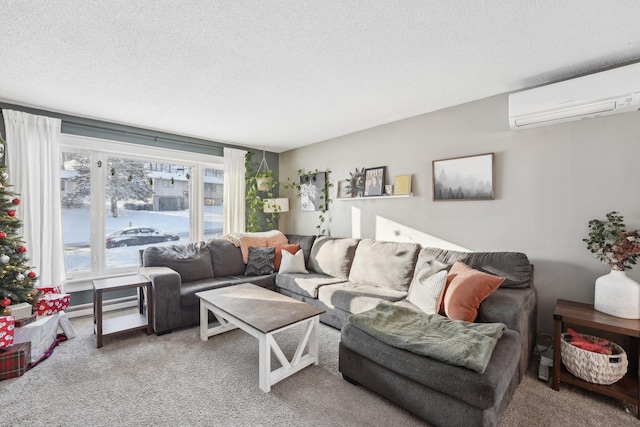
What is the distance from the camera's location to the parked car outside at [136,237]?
12.5 feet

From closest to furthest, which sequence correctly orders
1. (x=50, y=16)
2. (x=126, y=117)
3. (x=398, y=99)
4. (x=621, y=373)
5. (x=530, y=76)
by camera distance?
(x=50, y=16) → (x=621, y=373) → (x=530, y=76) → (x=398, y=99) → (x=126, y=117)

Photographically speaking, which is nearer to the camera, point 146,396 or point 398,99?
point 146,396

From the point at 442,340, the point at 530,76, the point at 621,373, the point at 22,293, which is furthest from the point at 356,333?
the point at 22,293

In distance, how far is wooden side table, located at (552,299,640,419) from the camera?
182cm

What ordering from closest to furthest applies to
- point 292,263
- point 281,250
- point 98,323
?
point 98,323 < point 292,263 < point 281,250

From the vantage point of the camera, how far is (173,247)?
3.63 meters

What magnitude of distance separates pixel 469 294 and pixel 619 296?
36.8 inches

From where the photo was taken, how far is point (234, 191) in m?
4.65

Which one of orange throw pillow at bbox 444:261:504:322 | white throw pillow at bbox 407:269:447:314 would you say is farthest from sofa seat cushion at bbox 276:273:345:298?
orange throw pillow at bbox 444:261:504:322

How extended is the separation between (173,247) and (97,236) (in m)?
0.95

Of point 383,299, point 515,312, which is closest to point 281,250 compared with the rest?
point 383,299

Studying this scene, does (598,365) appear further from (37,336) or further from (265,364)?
(37,336)

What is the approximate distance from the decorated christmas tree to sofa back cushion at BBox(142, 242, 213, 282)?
3.26 feet

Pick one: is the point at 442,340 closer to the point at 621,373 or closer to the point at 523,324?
the point at 523,324
